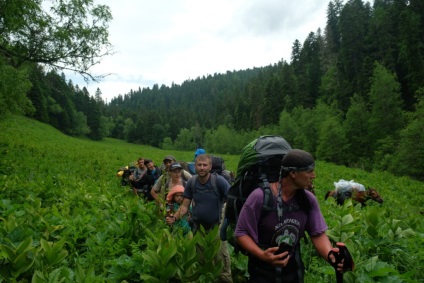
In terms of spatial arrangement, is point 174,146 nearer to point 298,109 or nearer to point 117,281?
point 298,109

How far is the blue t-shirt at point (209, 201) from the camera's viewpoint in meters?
5.06

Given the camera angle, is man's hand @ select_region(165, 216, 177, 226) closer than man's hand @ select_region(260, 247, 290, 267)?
No

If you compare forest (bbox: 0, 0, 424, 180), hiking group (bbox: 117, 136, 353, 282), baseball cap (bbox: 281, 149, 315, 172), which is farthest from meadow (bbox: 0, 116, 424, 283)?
forest (bbox: 0, 0, 424, 180)

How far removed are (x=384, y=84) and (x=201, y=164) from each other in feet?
158

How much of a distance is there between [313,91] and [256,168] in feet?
270

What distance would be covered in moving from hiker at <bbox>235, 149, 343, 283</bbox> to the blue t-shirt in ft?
7.13

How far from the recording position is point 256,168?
308 cm

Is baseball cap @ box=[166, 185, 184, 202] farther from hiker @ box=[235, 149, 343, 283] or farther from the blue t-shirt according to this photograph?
hiker @ box=[235, 149, 343, 283]

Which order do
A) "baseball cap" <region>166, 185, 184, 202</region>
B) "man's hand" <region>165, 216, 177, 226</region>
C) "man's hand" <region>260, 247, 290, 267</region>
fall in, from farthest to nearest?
1. "baseball cap" <region>166, 185, 184, 202</region>
2. "man's hand" <region>165, 216, 177, 226</region>
3. "man's hand" <region>260, 247, 290, 267</region>

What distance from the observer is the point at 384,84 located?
4594cm

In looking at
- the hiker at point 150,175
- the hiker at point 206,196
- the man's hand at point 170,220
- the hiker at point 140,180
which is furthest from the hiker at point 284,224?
the hiker at point 140,180

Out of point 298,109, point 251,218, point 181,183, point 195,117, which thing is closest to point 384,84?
point 298,109

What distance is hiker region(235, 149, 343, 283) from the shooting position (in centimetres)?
264

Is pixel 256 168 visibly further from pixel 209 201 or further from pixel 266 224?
pixel 209 201
